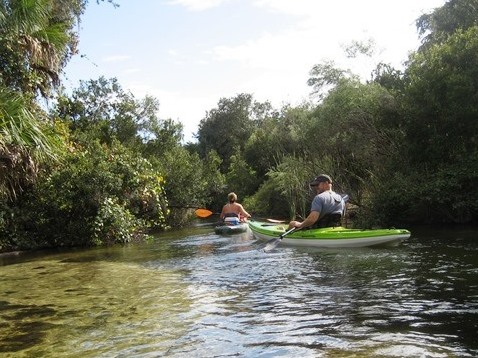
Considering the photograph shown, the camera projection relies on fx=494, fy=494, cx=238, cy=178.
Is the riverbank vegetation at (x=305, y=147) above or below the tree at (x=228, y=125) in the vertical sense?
below

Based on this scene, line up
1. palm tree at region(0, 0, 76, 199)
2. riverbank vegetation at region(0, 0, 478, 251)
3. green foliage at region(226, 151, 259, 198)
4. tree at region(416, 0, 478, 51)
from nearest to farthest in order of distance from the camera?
palm tree at region(0, 0, 76, 199) < riverbank vegetation at region(0, 0, 478, 251) < tree at region(416, 0, 478, 51) < green foliage at region(226, 151, 259, 198)

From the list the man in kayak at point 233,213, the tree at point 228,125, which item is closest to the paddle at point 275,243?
the man in kayak at point 233,213

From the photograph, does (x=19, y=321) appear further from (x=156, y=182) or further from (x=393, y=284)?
(x=156, y=182)

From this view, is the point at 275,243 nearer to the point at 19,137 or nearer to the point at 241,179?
the point at 19,137

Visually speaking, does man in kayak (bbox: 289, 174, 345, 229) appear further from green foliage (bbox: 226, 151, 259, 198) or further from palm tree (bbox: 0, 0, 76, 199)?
green foliage (bbox: 226, 151, 259, 198)

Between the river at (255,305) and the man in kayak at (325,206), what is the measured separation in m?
0.85

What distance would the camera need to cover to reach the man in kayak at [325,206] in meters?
11.8

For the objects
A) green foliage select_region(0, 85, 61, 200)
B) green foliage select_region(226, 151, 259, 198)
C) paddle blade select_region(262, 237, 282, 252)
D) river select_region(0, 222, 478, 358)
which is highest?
green foliage select_region(226, 151, 259, 198)

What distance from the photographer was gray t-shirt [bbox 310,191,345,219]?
38.4ft

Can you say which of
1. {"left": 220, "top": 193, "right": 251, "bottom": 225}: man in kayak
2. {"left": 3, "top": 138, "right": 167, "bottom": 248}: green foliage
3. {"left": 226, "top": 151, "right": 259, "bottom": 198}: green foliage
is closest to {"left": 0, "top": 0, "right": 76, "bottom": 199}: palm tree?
{"left": 3, "top": 138, "right": 167, "bottom": 248}: green foliage

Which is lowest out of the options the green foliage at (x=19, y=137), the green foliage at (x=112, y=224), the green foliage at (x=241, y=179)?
the green foliage at (x=112, y=224)

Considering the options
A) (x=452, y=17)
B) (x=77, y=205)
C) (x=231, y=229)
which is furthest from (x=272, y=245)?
(x=452, y=17)

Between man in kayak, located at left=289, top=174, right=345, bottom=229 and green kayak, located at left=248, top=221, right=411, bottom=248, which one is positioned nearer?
green kayak, located at left=248, top=221, right=411, bottom=248

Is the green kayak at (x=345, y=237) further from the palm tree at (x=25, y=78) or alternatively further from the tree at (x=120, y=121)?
the tree at (x=120, y=121)
